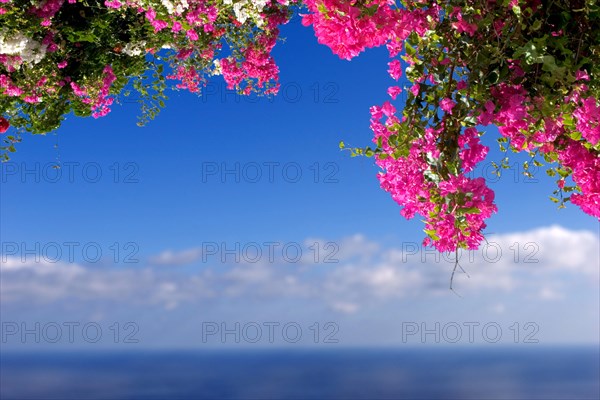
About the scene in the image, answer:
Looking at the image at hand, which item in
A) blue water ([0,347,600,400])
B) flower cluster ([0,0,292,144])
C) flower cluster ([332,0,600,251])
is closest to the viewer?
flower cluster ([332,0,600,251])

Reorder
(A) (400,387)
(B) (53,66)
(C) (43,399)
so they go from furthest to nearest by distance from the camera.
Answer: (A) (400,387) → (C) (43,399) → (B) (53,66)

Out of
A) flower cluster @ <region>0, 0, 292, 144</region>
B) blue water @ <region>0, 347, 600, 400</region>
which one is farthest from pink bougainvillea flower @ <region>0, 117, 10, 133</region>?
blue water @ <region>0, 347, 600, 400</region>

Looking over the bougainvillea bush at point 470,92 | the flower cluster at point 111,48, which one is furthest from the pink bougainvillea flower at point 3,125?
the bougainvillea bush at point 470,92

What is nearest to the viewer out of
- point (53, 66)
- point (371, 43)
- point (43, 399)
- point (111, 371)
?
point (371, 43)

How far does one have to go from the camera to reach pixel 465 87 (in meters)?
2.80

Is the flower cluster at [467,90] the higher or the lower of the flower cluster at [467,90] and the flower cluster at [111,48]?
the lower

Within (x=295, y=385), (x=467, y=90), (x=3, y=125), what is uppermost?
(x=295, y=385)

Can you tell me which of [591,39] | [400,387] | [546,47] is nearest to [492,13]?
[546,47]

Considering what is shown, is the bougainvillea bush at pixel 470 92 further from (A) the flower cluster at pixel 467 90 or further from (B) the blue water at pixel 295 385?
(B) the blue water at pixel 295 385

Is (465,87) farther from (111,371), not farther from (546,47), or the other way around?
(111,371)

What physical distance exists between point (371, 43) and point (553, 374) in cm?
16874

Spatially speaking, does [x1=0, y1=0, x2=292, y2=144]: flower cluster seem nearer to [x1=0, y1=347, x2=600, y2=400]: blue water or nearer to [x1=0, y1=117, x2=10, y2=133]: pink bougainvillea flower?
[x1=0, y1=117, x2=10, y2=133]: pink bougainvillea flower

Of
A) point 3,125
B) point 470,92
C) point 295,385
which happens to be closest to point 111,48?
point 3,125

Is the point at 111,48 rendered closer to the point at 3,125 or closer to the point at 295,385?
the point at 3,125
